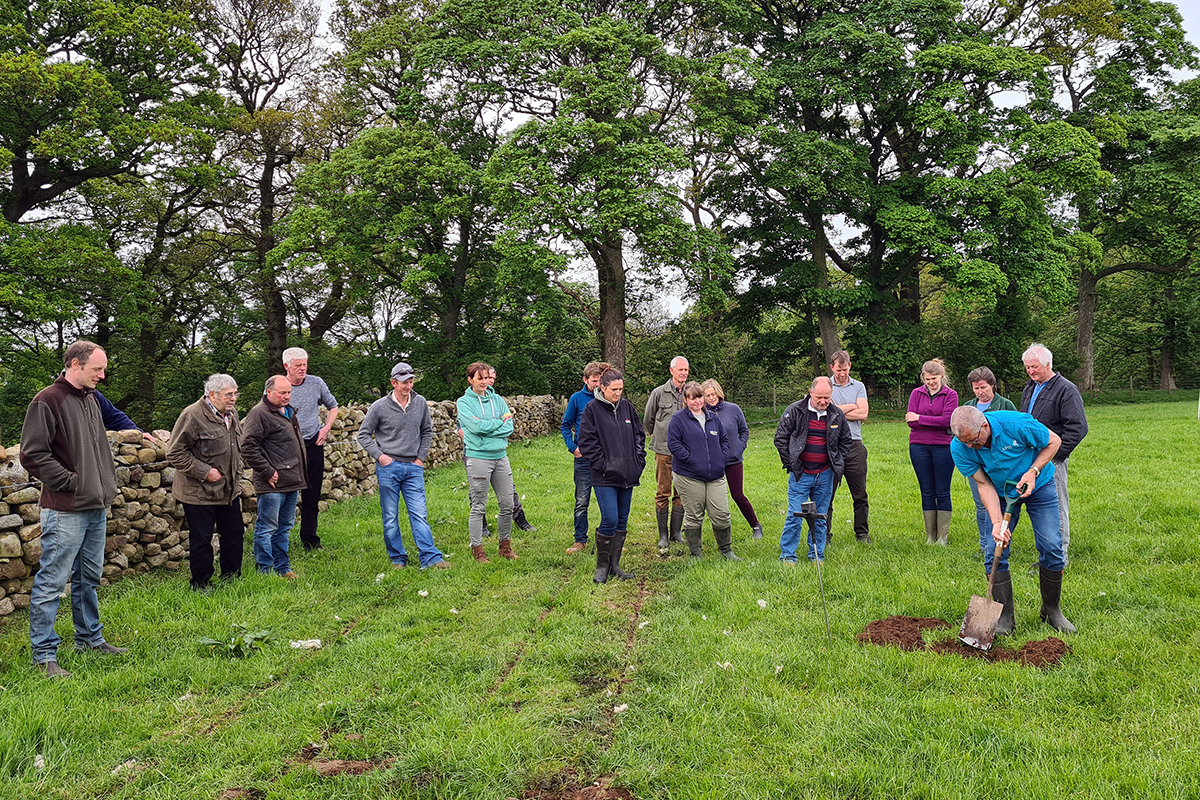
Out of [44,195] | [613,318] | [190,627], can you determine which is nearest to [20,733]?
[190,627]

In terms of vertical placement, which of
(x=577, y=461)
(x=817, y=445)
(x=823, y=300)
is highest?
(x=823, y=300)

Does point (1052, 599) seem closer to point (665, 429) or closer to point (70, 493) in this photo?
point (665, 429)

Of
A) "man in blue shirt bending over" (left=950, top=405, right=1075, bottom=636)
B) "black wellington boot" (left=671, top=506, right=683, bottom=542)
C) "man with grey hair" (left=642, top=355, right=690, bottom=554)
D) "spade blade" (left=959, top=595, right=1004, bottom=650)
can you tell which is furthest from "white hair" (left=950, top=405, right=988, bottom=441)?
"black wellington boot" (left=671, top=506, right=683, bottom=542)

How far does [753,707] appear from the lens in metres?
3.75

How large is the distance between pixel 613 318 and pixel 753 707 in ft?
60.0

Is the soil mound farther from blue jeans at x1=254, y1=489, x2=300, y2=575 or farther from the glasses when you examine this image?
blue jeans at x1=254, y1=489, x2=300, y2=575

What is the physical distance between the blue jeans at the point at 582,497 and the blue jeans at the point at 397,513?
1.69m

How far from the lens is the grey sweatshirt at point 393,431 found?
683cm

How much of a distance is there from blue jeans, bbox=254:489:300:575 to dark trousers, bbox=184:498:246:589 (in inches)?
8.6

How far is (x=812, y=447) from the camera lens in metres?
6.59

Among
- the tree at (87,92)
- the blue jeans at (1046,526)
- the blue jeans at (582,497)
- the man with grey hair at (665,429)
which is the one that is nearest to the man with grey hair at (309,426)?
the blue jeans at (582,497)

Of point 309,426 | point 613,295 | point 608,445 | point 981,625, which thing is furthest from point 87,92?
point 981,625

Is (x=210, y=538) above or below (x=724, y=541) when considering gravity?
above

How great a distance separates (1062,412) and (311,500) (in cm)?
758
